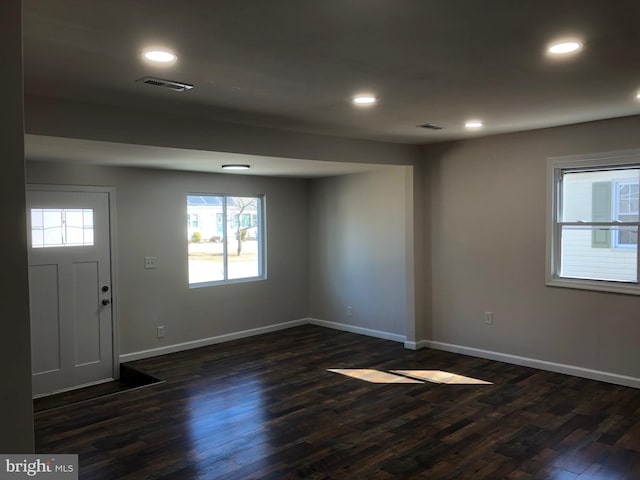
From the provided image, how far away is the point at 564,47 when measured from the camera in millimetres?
2496

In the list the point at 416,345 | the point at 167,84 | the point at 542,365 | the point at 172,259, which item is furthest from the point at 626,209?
the point at 172,259

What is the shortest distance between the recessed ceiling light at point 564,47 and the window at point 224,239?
4505 mm

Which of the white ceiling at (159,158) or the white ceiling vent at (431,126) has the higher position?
the white ceiling vent at (431,126)

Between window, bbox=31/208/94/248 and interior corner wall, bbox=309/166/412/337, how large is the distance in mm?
3082

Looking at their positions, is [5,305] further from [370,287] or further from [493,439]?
[370,287]

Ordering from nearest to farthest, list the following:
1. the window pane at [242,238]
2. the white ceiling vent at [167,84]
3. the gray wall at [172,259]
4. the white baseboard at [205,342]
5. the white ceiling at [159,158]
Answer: the white ceiling vent at [167,84]
the white ceiling at [159,158]
the gray wall at [172,259]
the white baseboard at [205,342]
the window pane at [242,238]

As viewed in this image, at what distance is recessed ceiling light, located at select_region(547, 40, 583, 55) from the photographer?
8.00 feet

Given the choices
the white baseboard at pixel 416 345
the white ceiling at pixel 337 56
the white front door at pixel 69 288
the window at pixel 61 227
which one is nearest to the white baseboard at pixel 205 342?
the white front door at pixel 69 288

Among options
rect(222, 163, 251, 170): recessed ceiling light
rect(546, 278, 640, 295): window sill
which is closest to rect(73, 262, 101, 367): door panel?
rect(222, 163, 251, 170): recessed ceiling light

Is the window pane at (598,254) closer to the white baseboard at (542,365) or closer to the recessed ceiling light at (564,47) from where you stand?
the white baseboard at (542,365)

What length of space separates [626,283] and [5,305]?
4.69 metres

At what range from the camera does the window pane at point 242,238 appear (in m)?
6.63

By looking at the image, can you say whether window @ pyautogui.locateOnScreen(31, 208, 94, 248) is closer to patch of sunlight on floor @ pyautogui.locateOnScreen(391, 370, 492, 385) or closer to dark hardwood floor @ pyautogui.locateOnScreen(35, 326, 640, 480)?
dark hardwood floor @ pyautogui.locateOnScreen(35, 326, 640, 480)

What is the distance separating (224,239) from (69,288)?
1.99 m
